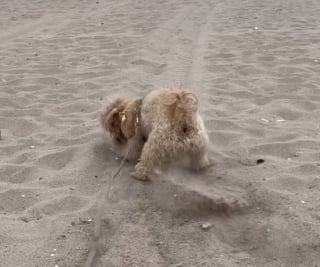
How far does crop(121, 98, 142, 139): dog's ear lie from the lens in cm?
454

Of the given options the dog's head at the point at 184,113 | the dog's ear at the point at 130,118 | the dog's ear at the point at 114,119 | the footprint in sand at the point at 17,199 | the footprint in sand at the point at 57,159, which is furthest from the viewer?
the footprint in sand at the point at 57,159

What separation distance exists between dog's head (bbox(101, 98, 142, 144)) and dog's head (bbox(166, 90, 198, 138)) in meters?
0.44

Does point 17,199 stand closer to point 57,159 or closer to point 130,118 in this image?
point 57,159

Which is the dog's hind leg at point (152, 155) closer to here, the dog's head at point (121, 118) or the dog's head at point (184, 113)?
the dog's head at point (184, 113)

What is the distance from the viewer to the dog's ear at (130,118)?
454cm

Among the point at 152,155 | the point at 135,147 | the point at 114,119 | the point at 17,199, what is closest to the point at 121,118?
the point at 114,119

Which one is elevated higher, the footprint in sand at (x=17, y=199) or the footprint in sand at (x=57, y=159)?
the footprint in sand at (x=17, y=199)

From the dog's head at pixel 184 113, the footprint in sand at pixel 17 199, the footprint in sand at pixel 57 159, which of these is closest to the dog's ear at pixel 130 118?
the dog's head at pixel 184 113

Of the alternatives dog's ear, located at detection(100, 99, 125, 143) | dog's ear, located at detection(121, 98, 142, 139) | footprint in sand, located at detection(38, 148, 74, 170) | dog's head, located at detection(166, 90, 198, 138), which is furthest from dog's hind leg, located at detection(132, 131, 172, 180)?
footprint in sand, located at detection(38, 148, 74, 170)

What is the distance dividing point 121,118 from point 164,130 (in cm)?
58

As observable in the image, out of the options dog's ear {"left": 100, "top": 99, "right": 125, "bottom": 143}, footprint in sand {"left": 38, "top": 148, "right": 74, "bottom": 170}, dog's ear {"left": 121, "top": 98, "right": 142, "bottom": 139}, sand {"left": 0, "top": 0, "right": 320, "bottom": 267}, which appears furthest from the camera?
footprint in sand {"left": 38, "top": 148, "right": 74, "bottom": 170}

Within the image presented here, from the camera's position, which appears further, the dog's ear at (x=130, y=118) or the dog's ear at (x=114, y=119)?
the dog's ear at (x=114, y=119)

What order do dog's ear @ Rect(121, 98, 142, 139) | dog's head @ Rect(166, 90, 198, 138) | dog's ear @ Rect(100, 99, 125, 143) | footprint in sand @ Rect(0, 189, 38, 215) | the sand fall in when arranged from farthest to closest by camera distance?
dog's ear @ Rect(100, 99, 125, 143)
dog's ear @ Rect(121, 98, 142, 139)
dog's head @ Rect(166, 90, 198, 138)
footprint in sand @ Rect(0, 189, 38, 215)
the sand

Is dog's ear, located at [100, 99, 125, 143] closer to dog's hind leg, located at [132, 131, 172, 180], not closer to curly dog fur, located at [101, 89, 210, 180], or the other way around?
curly dog fur, located at [101, 89, 210, 180]
